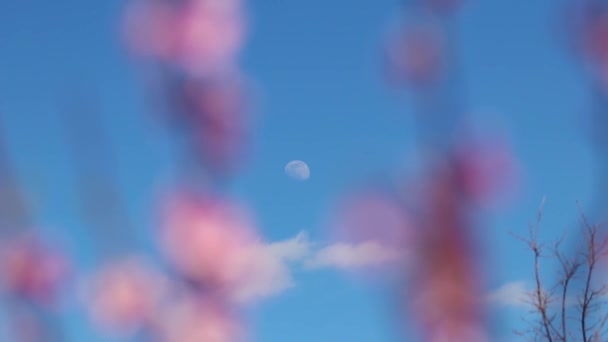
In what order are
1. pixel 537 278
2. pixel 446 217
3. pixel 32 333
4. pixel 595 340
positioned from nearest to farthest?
1. pixel 446 217
2. pixel 32 333
3. pixel 595 340
4. pixel 537 278

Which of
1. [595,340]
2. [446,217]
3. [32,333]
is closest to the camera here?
[446,217]

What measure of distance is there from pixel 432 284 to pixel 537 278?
432 cm

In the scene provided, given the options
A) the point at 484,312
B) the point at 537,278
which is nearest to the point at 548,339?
the point at 537,278

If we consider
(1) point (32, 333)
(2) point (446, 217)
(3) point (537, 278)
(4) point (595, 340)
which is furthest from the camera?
(3) point (537, 278)

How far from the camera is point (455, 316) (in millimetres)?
977

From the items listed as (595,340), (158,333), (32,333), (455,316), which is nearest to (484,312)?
(455,316)

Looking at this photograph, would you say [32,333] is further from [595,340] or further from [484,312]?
[595,340]

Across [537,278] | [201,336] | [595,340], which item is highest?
[537,278]

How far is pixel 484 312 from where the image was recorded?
1.00 m

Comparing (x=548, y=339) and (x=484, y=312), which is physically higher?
(x=548, y=339)

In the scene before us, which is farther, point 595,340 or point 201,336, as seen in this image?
point 595,340

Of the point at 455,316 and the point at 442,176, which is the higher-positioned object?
the point at 442,176

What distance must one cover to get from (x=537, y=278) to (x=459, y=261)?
4.32 m

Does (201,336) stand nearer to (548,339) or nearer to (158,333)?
(158,333)
